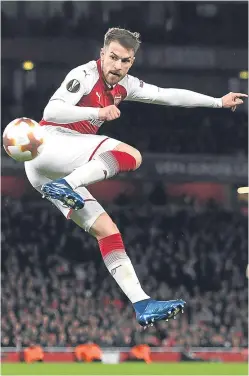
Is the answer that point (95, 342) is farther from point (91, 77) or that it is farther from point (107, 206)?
point (91, 77)

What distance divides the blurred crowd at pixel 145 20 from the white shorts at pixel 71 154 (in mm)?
17561

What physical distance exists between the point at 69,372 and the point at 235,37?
37.5ft

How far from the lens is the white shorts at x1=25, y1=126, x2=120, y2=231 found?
29.5ft

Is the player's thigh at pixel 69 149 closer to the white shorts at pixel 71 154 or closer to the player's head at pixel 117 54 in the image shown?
the white shorts at pixel 71 154

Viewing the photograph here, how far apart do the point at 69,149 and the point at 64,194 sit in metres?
0.66

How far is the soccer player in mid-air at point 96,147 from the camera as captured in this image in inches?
338

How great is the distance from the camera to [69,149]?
8.95m

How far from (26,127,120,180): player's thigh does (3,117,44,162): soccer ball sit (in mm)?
128

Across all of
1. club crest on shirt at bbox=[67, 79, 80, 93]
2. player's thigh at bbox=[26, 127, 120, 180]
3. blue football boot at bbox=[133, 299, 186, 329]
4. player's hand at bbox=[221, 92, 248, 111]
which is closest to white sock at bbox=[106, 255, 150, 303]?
blue football boot at bbox=[133, 299, 186, 329]

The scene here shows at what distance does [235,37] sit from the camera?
2752cm

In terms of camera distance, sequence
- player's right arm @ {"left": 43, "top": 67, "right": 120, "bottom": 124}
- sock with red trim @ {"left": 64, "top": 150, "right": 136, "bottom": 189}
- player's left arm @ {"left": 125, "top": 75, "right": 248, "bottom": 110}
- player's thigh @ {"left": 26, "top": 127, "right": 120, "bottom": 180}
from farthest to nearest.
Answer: player's left arm @ {"left": 125, "top": 75, "right": 248, "bottom": 110}
player's thigh @ {"left": 26, "top": 127, "right": 120, "bottom": 180}
sock with red trim @ {"left": 64, "top": 150, "right": 136, "bottom": 189}
player's right arm @ {"left": 43, "top": 67, "right": 120, "bottom": 124}

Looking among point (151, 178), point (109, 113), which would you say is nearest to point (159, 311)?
point (109, 113)

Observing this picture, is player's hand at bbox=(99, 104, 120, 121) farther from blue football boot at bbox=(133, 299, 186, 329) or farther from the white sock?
blue football boot at bbox=(133, 299, 186, 329)

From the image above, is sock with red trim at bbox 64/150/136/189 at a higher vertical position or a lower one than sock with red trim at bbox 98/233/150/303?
higher
